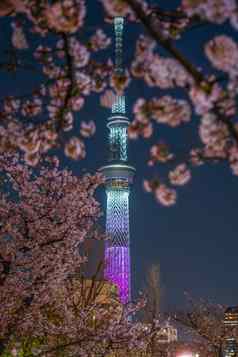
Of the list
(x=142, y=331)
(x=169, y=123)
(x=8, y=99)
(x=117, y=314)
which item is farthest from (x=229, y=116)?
(x=117, y=314)

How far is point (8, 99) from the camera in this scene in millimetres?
6188

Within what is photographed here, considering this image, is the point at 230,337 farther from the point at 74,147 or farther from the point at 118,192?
the point at 118,192

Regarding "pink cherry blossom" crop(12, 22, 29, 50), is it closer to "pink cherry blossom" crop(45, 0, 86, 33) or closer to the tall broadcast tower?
"pink cherry blossom" crop(45, 0, 86, 33)

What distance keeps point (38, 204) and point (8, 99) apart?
18.6 ft

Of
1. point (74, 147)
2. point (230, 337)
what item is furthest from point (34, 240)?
point (230, 337)

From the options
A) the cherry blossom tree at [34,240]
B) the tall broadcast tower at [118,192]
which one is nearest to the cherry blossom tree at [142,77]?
the cherry blossom tree at [34,240]

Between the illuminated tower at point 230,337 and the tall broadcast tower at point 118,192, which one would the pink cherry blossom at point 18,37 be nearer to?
the illuminated tower at point 230,337

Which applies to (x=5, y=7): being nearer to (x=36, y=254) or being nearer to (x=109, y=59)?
(x=109, y=59)

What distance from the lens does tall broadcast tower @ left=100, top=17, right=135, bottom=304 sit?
280 ft

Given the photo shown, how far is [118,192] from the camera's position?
87.8 meters

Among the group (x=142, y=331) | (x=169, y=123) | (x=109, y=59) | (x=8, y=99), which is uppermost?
(x=109, y=59)

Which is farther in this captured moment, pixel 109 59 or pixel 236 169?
pixel 109 59

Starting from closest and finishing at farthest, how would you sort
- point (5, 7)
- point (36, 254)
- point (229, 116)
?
point (229, 116) < point (5, 7) < point (36, 254)

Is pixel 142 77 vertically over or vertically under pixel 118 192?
under
